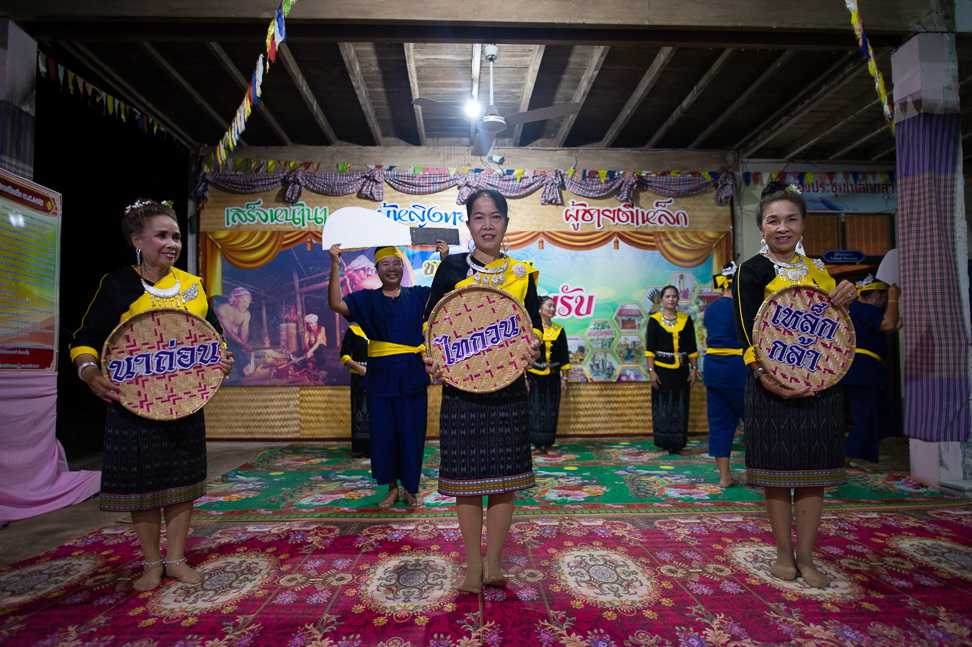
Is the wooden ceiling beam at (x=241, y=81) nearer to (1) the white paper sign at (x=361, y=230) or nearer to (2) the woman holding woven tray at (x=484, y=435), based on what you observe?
(1) the white paper sign at (x=361, y=230)

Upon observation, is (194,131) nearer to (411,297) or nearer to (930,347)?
(411,297)

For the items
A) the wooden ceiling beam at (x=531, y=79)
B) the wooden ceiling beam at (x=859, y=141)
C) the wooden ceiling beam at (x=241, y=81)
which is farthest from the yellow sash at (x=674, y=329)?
the wooden ceiling beam at (x=241, y=81)

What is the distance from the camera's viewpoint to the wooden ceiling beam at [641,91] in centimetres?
494

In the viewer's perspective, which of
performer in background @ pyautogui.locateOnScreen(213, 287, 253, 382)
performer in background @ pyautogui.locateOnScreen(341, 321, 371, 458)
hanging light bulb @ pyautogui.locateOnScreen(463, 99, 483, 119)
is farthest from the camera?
performer in background @ pyautogui.locateOnScreen(213, 287, 253, 382)

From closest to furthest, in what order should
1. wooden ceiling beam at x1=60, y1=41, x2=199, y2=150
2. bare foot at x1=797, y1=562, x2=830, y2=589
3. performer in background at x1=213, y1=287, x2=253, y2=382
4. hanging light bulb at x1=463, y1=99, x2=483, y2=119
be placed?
bare foot at x1=797, y1=562, x2=830, y2=589
wooden ceiling beam at x1=60, y1=41, x2=199, y2=150
hanging light bulb at x1=463, y1=99, x2=483, y2=119
performer in background at x1=213, y1=287, x2=253, y2=382

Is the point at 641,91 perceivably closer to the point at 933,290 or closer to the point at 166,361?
the point at 933,290

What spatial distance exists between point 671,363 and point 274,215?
531 cm

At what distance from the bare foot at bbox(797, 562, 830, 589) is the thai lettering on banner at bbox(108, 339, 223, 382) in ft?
8.96

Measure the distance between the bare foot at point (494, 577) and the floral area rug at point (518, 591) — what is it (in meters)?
0.03

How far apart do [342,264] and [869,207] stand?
7.38 meters

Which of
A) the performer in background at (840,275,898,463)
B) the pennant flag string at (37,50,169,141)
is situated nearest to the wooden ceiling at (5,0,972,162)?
the pennant flag string at (37,50,169,141)

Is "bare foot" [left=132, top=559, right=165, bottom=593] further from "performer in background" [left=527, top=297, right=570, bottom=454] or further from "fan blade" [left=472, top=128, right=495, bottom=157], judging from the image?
"fan blade" [left=472, top=128, right=495, bottom=157]

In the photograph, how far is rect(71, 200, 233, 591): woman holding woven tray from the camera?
2172mm

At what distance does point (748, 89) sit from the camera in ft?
18.3
